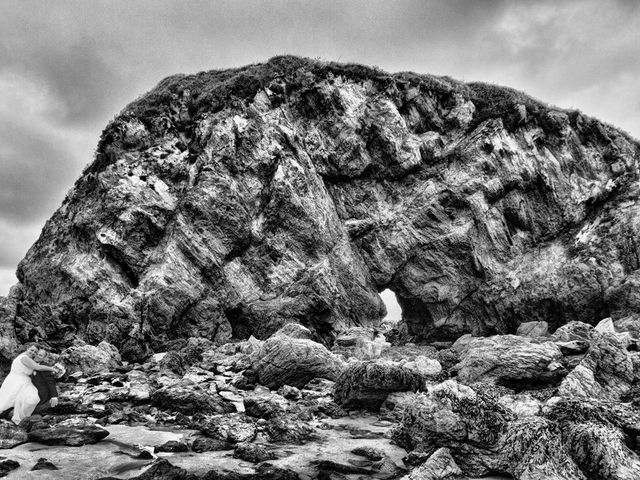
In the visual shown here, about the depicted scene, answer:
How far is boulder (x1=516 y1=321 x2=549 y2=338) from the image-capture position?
103 feet

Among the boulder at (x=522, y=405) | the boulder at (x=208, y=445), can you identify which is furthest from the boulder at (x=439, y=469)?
the boulder at (x=208, y=445)

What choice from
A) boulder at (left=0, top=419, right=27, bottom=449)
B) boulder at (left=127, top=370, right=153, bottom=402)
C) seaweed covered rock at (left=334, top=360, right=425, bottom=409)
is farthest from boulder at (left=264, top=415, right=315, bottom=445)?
boulder at (left=0, top=419, right=27, bottom=449)

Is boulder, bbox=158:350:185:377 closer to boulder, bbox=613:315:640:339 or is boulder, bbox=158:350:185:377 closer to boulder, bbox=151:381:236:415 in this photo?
boulder, bbox=151:381:236:415

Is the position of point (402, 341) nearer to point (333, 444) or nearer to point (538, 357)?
point (538, 357)

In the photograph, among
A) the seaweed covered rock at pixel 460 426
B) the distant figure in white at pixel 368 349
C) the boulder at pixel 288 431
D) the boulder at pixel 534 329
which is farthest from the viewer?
the boulder at pixel 534 329

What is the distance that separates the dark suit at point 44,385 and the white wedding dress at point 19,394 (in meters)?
0.20

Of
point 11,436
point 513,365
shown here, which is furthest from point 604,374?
point 11,436

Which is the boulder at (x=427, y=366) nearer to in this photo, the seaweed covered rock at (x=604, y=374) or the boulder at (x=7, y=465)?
the seaweed covered rock at (x=604, y=374)

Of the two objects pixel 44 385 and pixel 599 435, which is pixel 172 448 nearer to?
pixel 44 385

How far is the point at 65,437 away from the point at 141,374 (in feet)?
29.4

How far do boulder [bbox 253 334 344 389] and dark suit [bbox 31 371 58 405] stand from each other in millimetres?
6703

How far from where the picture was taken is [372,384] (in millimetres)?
13438

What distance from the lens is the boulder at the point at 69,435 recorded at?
8.98 meters

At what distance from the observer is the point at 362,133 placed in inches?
1478
